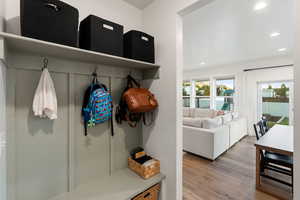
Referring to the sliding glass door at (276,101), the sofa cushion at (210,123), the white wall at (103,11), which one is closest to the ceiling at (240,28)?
the white wall at (103,11)

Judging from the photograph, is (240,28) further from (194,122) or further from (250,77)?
(250,77)

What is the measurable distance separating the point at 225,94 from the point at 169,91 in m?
5.12

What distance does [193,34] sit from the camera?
273cm

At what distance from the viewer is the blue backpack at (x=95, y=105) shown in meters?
1.17

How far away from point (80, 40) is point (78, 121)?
72 centimetres

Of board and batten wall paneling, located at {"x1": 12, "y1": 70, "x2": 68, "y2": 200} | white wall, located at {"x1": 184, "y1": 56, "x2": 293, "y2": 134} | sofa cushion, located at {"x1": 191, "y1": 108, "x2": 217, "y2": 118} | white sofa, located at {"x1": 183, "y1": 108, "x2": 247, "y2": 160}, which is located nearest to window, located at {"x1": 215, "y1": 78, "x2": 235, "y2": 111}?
white wall, located at {"x1": 184, "y1": 56, "x2": 293, "y2": 134}

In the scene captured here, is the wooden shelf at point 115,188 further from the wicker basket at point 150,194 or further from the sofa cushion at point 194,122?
the sofa cushion at point 194,122

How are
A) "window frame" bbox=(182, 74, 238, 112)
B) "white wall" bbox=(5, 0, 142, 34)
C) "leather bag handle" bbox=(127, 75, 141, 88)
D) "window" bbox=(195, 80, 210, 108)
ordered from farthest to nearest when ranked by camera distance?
"window" bbox=(195, 80, 210, 108) < "window frame" bbox=(182, 74, 238, 112) < "leather bag handle" bbox=(127, 75, 141, 88) < "white wall" bbox=(5, 0, 142, 34)

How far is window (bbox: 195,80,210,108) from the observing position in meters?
6.10

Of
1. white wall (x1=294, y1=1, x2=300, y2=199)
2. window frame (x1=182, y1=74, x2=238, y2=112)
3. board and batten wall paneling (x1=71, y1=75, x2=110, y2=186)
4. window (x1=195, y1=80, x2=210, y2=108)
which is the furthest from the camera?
window (x1=195, y1=80, x2=210, y2=108)

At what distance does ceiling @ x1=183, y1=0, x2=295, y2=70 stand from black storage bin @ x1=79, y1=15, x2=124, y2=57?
1.51 m

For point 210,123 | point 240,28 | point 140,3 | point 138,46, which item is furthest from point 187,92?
point 138,46

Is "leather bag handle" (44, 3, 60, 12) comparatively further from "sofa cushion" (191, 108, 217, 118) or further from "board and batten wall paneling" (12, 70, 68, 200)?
"sofa cushion" (191, 108, 217, 118)

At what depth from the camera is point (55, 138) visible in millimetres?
1122
